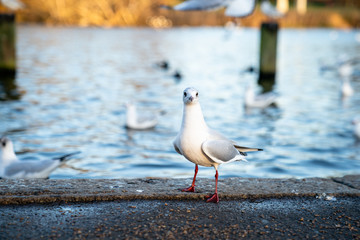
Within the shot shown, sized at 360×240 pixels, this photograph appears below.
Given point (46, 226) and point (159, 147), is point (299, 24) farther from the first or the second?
point (46, 226)

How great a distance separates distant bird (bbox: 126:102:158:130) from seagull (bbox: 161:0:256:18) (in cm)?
447

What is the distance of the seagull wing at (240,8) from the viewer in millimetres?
3750

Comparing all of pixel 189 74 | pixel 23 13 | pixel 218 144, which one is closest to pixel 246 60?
pixel 189 74

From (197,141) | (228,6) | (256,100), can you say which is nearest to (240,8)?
(228,6)

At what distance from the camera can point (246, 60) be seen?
21594mm

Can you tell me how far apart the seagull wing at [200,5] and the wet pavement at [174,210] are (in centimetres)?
133

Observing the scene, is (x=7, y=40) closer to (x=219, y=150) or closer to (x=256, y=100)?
(x=256, y=100)

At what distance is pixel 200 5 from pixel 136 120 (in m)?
4.64

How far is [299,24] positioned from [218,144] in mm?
47035

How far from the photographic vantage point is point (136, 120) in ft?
27.2

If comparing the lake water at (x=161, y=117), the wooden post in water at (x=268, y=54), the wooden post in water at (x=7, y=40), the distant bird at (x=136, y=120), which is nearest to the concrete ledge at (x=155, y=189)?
the lake water at (x=161, y=117)

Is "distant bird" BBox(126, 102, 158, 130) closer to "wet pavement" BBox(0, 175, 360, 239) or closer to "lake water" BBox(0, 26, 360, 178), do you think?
"lake water" BBox(0, 26, 360, 178)

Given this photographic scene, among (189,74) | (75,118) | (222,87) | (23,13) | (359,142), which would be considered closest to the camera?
(359,142)

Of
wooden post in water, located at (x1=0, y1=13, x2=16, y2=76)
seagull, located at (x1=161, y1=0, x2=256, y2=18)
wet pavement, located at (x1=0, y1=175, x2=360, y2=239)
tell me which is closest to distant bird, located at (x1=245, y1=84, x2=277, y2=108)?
wooden post in water, located at (x1=0, y1=13, x2=16, y2=76)
